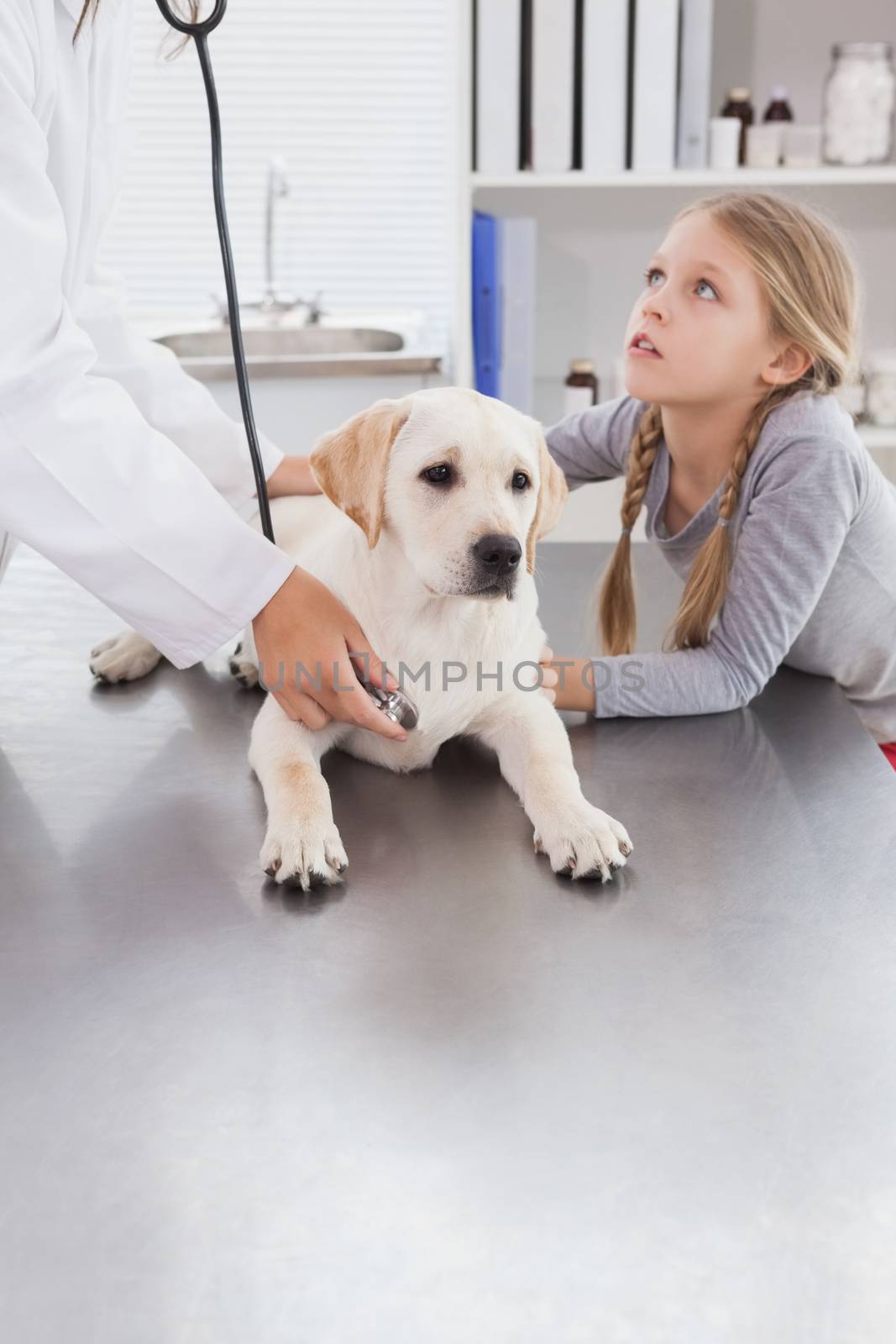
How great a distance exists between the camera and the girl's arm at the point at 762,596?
109 cm

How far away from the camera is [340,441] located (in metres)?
1.02

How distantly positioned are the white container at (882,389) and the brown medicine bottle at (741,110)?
1.64 ft

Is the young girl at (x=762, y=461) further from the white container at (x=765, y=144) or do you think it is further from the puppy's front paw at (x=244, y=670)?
the white container at (x=765, y=144)

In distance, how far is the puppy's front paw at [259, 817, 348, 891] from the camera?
0.77m

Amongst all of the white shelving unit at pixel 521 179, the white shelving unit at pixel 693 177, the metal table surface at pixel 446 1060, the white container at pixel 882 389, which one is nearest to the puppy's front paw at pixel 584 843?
the metal table surface at pixel 446 1060

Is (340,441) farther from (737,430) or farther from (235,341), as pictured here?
(737,430)

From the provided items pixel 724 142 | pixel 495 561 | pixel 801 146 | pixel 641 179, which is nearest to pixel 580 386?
pixel 641 179

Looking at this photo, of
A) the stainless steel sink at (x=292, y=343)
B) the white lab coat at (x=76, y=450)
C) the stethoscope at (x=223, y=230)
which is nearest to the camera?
the white lab coat at (x=76, y=450)

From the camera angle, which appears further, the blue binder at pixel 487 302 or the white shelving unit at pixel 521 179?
the blue binder at pixel 487 302

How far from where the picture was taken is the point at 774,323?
4.30 feet

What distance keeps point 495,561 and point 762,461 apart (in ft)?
1.47

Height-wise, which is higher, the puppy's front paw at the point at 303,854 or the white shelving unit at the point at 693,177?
the white shelving unit at the point at 693,177

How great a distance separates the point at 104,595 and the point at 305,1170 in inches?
22.0

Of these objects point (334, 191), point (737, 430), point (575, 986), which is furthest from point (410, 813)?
point (334, 191)
